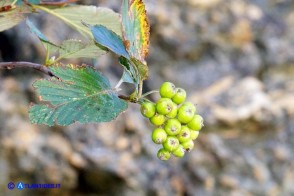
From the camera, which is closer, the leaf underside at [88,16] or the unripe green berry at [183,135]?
the unripe green berry at [183,135]

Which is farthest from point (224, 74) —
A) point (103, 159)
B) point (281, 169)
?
point (103, 159)

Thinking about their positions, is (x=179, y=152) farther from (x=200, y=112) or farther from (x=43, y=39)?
(x=200, y=112)

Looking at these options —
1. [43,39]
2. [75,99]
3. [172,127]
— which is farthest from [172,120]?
[43,39]

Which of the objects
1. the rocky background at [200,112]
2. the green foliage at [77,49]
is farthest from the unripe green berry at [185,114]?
the rocky background at [200,112]

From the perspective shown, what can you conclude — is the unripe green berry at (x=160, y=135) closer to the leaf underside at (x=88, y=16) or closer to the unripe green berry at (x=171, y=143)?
the unripe green berry at (x=171, y=143)

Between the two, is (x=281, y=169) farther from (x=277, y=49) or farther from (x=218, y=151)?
(x=277, y=49)

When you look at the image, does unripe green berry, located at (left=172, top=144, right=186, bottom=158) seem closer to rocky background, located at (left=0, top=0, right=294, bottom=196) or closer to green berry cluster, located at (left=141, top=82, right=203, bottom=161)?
green berry cluster, located at (left=141, top=82, right=203, bottom=161)

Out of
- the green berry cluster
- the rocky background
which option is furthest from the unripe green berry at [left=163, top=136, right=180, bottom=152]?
the rocky background
